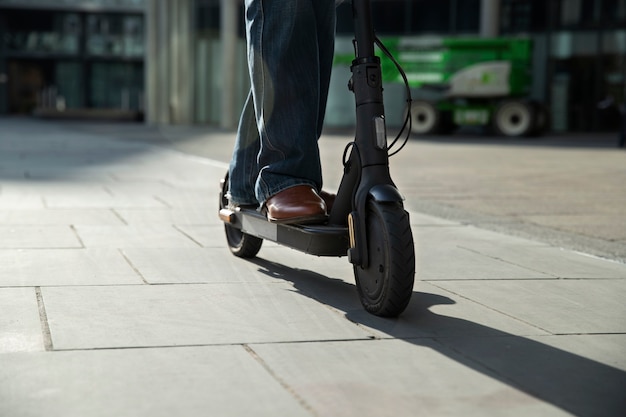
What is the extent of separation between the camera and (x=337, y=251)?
3.20 metres

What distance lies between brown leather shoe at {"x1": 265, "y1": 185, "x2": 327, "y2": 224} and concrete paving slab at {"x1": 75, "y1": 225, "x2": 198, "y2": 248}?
3.86 ft

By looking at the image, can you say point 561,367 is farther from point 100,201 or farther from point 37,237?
point 100,201

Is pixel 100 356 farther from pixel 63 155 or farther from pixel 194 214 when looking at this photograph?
pixel 63 155

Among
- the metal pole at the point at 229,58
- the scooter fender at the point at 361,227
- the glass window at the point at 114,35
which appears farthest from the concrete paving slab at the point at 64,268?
the glass window at the point at 114,35

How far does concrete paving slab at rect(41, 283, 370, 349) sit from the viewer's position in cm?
267

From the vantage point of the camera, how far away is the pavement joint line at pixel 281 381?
207 centimetres

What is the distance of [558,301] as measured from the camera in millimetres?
3338

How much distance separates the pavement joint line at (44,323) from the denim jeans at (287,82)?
2.72ft

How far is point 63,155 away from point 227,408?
10.3 m

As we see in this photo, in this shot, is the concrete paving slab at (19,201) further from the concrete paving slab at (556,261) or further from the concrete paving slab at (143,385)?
the concrete paving slab at (143,385)

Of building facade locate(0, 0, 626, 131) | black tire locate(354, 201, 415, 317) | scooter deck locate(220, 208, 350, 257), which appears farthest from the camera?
building facade locate(0, 0, 626, 131)

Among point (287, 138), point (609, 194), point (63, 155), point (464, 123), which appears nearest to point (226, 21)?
point (464, 123)

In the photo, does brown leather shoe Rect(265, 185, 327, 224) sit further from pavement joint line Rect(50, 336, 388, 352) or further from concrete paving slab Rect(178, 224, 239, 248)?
concrete paving slab Rect(178, 224, 239, 248)

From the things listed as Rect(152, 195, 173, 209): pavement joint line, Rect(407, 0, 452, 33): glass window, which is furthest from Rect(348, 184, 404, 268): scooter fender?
Rect(407, 0, 452, 33): glass window
